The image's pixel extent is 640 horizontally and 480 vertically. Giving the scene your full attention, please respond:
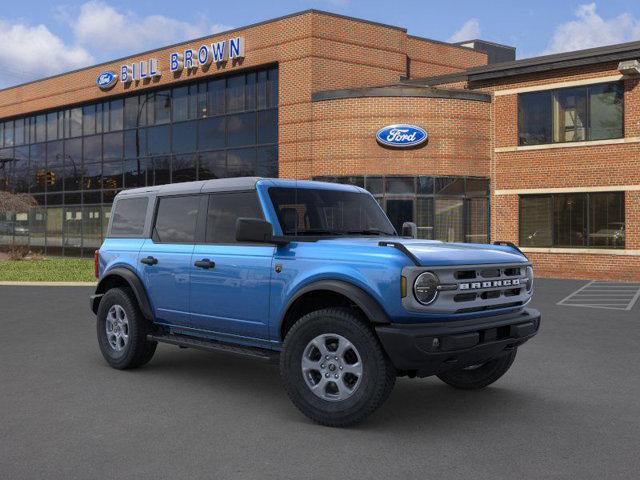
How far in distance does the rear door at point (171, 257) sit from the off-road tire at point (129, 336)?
0.97ft

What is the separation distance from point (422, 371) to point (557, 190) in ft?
61.6

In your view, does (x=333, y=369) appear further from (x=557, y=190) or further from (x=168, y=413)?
(x=557, y=190)

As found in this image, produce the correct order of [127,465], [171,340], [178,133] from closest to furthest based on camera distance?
1. [127,465]
2. [171,340]
3. [178,133]

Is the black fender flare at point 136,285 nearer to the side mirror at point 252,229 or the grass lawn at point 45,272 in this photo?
the side mirror at point 252,229

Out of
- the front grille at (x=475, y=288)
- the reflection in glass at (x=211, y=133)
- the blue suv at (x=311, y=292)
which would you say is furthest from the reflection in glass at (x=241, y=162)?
the front grille at (x=475, y=288)

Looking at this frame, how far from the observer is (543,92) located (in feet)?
73.9

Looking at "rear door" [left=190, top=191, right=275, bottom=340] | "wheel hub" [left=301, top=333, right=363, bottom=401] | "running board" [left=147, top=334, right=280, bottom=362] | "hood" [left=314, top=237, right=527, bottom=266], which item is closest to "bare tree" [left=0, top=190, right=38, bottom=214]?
"running board" [left=147, top=334, right=280, bottom=362]

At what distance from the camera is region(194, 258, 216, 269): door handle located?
20.6 feet

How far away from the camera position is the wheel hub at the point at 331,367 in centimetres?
518

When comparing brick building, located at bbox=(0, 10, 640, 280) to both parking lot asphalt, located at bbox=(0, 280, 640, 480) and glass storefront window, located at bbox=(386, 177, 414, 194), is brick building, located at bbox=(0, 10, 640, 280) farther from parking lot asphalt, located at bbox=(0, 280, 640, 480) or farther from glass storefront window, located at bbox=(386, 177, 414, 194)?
parking lot asphalt, located at bbox=(0, 280, 640, 480)

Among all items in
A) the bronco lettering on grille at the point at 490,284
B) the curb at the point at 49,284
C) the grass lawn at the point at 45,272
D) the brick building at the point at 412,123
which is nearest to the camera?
the bronco lettering on grille at the point at 490,284

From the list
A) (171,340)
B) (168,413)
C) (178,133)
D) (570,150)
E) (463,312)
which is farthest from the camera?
(178,133)

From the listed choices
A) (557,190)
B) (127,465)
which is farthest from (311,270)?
(557,190)

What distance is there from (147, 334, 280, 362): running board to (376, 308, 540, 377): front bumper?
4.09 ft
